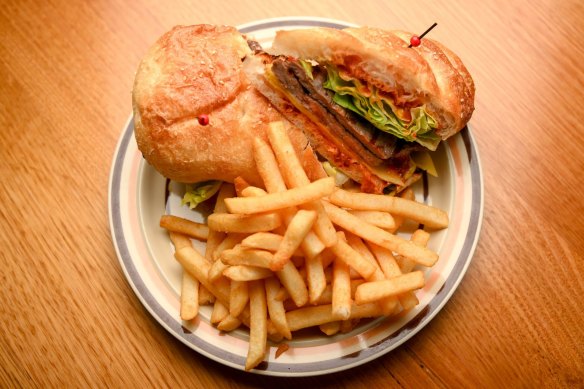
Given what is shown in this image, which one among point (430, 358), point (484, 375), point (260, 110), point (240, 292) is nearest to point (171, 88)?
point (260, 110)

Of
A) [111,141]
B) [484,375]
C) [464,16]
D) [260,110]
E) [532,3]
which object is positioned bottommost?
[111,141]

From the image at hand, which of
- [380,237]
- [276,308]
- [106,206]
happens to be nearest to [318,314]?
[276,308]

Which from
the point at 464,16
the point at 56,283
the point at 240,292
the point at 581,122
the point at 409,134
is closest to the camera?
the point at 240,292

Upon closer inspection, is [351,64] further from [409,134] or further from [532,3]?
[532,3]

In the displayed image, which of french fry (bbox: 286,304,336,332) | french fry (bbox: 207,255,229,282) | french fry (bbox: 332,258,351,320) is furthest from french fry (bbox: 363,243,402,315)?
french fry (bbox: 207,255,229,282)

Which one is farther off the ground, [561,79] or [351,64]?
[561,79]

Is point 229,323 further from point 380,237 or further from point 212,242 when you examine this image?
point 380,237

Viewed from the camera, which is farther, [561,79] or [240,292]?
[561,79]

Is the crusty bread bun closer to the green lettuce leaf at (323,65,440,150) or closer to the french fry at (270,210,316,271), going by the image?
the green lettuce leaf at (323,65,440,150)

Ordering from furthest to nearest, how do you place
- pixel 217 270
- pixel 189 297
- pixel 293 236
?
pixel 189 297 < pixel 217 270 < pixel 293 236
